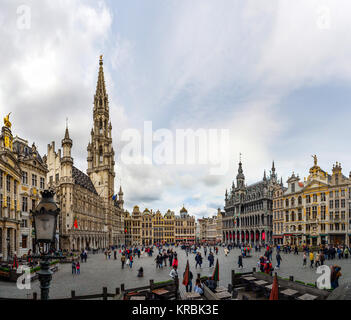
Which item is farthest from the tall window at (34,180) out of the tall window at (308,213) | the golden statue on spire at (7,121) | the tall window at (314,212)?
the tall window at (308,213)

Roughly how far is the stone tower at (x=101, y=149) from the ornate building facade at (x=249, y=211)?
46.3 metres

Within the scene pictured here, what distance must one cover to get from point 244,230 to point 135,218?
60.4 m

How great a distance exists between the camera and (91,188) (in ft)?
281

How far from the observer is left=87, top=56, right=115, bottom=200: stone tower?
311 feet

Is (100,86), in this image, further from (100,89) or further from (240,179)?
(240,179)

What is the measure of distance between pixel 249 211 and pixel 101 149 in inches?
2193

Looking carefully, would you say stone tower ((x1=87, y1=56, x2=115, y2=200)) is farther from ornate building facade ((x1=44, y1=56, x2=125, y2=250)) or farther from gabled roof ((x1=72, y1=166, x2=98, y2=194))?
gabled roof ((x1=72, y1=166, x2=98, y2=194))

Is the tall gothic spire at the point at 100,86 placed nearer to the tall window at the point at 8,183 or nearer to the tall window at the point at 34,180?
the tall window at the point at 34,180

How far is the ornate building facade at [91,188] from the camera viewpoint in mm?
58531

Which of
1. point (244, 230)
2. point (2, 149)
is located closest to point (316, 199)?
point (244, 230)

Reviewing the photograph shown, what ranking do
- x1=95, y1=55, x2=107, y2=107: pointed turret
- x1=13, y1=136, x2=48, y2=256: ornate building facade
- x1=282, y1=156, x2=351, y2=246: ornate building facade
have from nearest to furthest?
x1=13, y1=136, x2=48, y2=256: ornate building facade, x1=282, y1=156, x2=351, y2=246: ornate building facade, x1=95, y1=55, x2=107, y2=107: pointed turret

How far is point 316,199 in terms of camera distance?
58719 millimetres

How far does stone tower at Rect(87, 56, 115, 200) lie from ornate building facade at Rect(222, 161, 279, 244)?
46307 millimetres

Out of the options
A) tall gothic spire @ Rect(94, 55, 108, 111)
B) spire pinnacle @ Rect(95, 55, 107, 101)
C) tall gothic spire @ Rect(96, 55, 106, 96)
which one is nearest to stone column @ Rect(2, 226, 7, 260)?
tall gothic spire @ Rect(94, 55, 108, 111)
